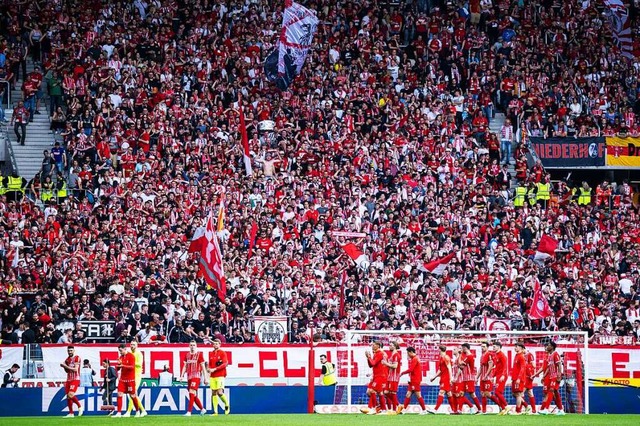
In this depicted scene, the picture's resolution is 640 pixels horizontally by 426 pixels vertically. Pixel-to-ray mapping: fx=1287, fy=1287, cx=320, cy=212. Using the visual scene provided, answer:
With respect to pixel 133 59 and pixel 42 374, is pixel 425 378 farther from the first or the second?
pixel 133 59

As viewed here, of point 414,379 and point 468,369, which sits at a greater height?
point 468,369

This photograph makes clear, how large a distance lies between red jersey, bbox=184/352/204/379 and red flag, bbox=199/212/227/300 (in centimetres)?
431

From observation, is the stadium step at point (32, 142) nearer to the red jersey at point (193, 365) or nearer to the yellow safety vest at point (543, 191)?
the red jersey at point (193, 365)

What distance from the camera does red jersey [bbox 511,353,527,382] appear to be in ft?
96.2

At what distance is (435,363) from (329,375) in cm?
264

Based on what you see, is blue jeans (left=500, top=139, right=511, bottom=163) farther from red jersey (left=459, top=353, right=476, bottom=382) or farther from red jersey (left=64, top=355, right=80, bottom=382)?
red jersey (left=64, top=355, right=80, bottom=382)

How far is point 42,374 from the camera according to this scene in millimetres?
31250

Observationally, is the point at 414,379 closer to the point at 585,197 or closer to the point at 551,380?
the point at 551,380

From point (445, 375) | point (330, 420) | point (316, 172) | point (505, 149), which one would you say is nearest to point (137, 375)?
point (330, 420)

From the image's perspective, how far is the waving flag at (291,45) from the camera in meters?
42.9

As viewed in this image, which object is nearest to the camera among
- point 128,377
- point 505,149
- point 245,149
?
point 128,377

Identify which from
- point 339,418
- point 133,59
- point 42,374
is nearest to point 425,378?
point 339,418

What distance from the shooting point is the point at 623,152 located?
44.9 metres

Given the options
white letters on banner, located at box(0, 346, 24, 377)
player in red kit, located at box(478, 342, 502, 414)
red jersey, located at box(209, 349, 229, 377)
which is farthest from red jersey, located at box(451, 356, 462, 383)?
white letters on banner, located at box(0, 346, 24, 377)
